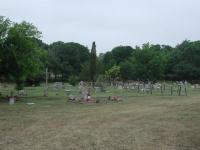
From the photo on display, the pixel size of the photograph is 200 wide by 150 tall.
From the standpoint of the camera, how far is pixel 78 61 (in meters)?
116

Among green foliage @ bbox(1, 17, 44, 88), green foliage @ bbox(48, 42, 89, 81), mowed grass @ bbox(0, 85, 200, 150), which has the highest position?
green foliage @ bbox(48, 42, 89, 81)

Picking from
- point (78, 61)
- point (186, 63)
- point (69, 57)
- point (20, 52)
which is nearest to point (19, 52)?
point (20, 52)

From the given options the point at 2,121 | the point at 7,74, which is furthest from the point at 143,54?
the point at 2,121

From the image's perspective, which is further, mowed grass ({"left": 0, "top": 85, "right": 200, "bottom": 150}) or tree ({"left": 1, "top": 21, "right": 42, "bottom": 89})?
tree ({"left": 1, "top": 21, "right": 42, "bottom": 89})

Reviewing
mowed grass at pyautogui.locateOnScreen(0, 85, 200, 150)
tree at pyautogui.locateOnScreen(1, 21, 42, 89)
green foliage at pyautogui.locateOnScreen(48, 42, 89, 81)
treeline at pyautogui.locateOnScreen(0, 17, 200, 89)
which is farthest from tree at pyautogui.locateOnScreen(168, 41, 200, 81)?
mowed grass at pyautogui.locateOnScreen(0, 85, 200, 150)

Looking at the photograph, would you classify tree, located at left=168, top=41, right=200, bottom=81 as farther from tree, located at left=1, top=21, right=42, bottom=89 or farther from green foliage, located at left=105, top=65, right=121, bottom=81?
tree, located at left=1, top=21, right=42, bottom=89

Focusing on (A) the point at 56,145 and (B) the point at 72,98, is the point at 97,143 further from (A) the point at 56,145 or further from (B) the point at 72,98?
(B) the point at 72,98

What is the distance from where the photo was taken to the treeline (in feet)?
108

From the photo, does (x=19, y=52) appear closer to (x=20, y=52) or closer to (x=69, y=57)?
(x=20, y=52)

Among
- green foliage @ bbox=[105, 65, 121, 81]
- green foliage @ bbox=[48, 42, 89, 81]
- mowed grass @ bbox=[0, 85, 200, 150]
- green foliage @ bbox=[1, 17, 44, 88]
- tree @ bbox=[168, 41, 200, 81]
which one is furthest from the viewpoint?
green foliage @ bbox=[48, 42, 89, 81]

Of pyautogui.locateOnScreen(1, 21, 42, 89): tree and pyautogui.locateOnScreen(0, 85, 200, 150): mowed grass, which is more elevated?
pyautogui.locateOnScreen(1, 21, 42, 89): tree

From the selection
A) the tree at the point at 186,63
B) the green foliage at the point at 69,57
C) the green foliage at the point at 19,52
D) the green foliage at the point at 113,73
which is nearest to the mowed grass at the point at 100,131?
the green foliage at the point at 19,52

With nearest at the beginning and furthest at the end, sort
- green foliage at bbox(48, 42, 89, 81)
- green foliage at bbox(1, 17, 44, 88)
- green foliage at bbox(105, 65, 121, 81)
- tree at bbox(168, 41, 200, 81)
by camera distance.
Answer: green foliage at bbox(1, 17, 44, 88)
green foliage at bbox(105, 65, 121, 81)
tree at bbox(168, 41, 200, 81)
green foliage at bbox(48, 42, 89, 81)

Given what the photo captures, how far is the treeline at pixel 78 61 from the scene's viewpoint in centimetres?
3306
